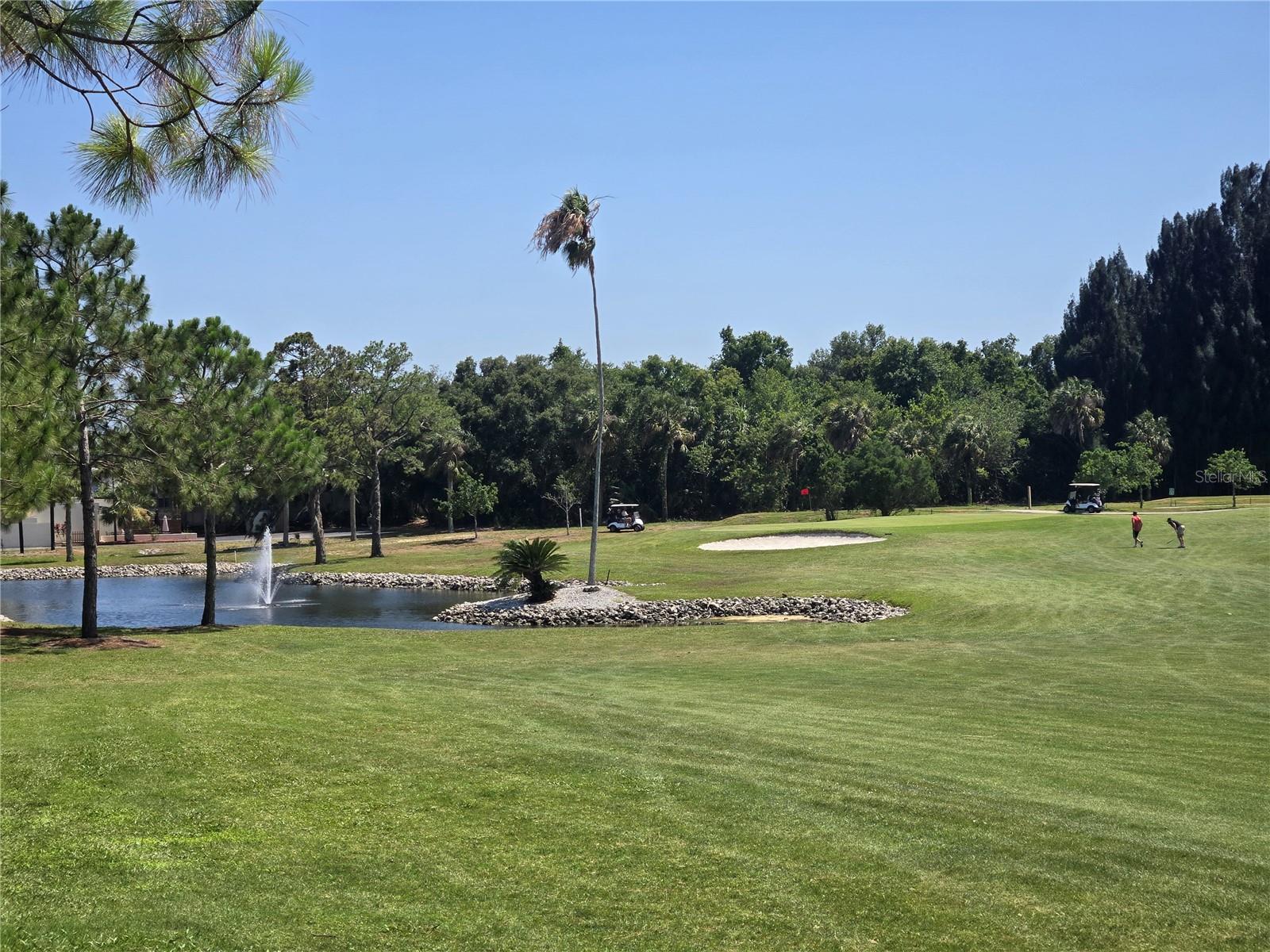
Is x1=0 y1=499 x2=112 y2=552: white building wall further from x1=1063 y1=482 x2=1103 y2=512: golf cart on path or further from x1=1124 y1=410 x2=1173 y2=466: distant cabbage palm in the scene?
x1=1124 y1=410 x2=1173 y2=466: distant cabbage palm

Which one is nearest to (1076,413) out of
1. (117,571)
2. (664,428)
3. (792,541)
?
(664,428)

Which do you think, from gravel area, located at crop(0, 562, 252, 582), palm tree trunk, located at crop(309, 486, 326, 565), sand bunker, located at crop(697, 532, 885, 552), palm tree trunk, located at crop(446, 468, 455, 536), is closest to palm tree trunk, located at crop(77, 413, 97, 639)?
sand bunker, located at crop(697, 532, 885, 552)

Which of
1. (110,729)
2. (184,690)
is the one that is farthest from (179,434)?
(110,729)

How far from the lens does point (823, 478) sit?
68.1 metres

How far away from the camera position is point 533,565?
31109mm

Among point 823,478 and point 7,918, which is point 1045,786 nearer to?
point 7,918

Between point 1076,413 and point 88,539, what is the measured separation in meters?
74.4

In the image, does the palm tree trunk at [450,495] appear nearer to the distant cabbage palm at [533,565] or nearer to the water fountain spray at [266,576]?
the water fountain spray at [266,576]

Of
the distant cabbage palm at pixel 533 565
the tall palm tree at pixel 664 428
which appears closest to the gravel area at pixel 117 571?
the distant cabbage palm at pixel 533 565

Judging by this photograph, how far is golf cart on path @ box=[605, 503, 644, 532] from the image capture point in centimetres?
6300

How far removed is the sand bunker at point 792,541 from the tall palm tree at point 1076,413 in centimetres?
4140

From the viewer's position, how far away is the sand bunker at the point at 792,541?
145ft

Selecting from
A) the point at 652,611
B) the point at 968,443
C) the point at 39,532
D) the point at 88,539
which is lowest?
the point at 652,611

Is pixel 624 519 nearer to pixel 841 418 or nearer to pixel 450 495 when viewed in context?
pixel 450 495
